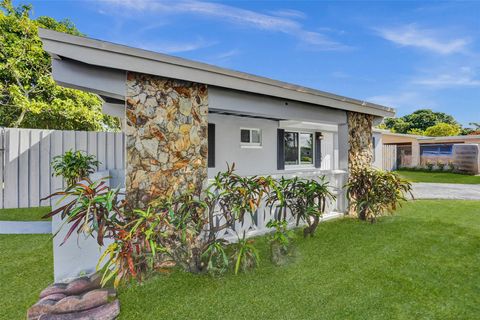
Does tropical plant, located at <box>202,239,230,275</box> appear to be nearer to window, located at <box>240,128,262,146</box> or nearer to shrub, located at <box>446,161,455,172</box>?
window, located at <box>240,128,262,146</box>

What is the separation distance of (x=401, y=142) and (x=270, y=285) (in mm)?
22735

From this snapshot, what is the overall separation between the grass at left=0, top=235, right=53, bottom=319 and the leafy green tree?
48.2m

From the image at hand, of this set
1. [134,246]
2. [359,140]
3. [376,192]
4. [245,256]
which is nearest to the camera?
[134,246]

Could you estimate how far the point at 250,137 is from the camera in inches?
375

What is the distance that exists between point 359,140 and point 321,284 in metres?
5.04

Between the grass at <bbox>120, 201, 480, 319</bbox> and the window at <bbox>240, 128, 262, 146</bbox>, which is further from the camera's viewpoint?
the window at <bbox>240, 128, 262, 146</bbox>

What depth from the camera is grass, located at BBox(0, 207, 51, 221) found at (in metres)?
6.10

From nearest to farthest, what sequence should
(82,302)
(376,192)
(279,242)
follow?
(82,302) → (279,242) → (376,192)

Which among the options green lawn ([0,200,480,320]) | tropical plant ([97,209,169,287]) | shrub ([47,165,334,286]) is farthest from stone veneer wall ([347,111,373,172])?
tropical plant ([97,209,169,287])

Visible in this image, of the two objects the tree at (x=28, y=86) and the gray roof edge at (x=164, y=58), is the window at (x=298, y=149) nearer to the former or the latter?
the gray roof edge at (x=164, y=58)

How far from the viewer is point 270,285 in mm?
3299

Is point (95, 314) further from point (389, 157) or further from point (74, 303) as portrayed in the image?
point (389, 157)

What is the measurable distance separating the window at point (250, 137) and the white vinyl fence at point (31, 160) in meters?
4.81

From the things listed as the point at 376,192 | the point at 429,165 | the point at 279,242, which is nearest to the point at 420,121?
the point at 429,165
